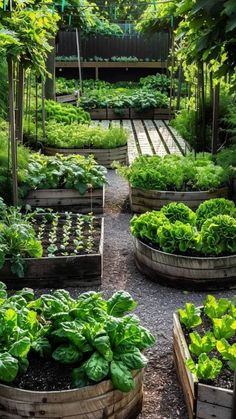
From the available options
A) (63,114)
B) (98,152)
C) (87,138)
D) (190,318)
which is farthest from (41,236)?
(63,114)

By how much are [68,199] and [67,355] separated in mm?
3960

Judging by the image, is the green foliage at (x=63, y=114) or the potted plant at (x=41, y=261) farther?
the green foliage at (x=63, y=114)

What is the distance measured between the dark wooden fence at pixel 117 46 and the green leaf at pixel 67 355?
21.2 metres

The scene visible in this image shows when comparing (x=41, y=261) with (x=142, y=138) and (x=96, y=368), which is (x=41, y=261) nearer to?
(x=96, y=368)

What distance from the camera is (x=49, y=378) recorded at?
298 cm

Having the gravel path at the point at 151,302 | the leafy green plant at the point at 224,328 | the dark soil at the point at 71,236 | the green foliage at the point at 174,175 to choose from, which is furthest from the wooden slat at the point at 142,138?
the leafy green plant at the point at 224,328

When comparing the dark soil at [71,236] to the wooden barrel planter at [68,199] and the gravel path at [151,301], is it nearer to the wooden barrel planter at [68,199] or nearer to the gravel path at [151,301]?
the gravel path at [151,301]

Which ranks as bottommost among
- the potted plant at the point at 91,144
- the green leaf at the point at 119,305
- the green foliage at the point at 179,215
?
the green leaf at the point at 119,305

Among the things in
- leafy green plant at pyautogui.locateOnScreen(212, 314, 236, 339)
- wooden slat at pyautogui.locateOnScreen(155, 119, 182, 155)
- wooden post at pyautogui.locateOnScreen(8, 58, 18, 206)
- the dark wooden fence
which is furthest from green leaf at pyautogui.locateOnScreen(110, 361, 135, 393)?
the dark wooden fence

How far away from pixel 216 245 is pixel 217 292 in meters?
0.44

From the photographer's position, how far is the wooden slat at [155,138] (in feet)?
32.9

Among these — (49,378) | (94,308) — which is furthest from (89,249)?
(49,378)

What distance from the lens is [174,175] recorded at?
22.1ft

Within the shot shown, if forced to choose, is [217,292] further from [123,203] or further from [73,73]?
[73,73]
